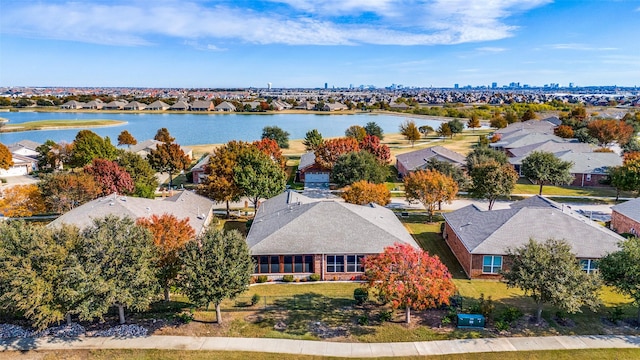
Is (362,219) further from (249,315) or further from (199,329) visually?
(199,329)

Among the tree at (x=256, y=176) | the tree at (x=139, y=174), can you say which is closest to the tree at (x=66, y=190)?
the tree at (x=139, y=174)

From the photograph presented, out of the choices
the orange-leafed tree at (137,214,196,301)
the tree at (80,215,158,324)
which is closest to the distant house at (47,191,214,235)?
the orange-leafed tree at (137,214,196,301)

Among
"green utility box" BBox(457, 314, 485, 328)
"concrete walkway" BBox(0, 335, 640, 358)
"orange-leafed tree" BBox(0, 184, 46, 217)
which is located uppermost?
"orange-leafed tree" BBox(0, 184, 46, 217)

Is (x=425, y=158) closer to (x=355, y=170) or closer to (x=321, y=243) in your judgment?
(x=355, y=170)

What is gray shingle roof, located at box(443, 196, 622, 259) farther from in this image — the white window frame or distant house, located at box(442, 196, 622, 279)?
the white window frame

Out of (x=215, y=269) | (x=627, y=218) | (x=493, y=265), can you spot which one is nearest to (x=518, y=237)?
(x=493, y=265)

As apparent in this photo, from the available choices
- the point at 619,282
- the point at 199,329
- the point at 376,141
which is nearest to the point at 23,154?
the point at 376,141

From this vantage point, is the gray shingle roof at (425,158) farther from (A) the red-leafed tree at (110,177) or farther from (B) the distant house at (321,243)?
(A) the red-leafed tree at (110,177)
